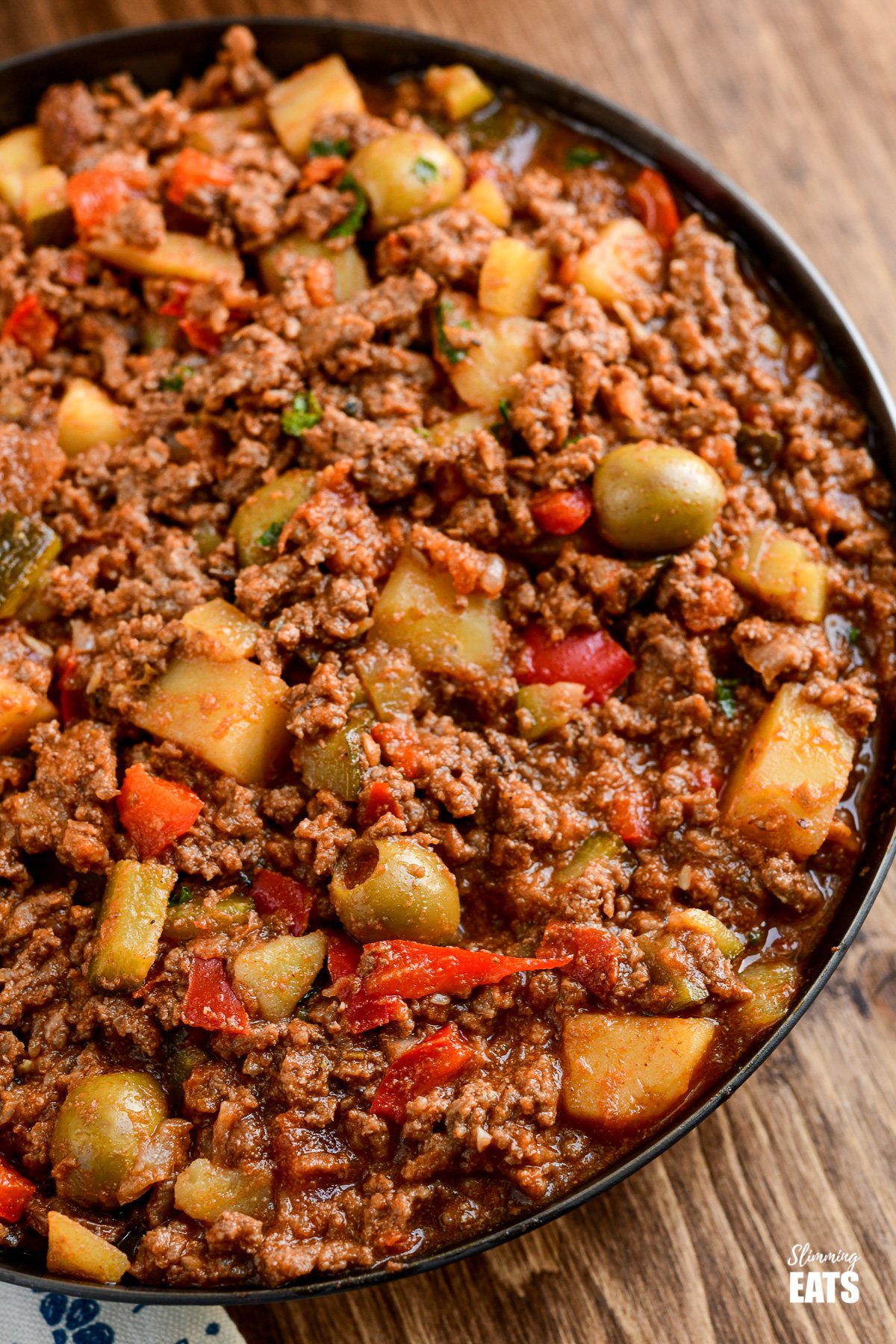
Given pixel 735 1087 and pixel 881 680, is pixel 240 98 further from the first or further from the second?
pixel 735 1087

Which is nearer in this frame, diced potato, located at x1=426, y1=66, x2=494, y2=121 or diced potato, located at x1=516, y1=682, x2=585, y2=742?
diced potato, located at x1=516, y1=682, x2=585, y2=742

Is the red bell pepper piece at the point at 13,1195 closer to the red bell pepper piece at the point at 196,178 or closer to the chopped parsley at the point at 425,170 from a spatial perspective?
the red bell pepper piece at the point at 196,178

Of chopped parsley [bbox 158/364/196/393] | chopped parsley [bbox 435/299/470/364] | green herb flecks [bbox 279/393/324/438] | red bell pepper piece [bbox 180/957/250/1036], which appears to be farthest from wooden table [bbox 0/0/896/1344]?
chopped parsley [bbox 158/364/196/393]

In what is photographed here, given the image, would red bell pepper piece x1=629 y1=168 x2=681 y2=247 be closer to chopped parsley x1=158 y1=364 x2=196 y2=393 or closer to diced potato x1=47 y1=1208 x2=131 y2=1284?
chopped parsley x1=158 y1=364 x2=196 y2=393

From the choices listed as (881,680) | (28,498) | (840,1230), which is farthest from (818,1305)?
(28,498)

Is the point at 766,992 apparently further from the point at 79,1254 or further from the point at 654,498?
the point at 79,1254

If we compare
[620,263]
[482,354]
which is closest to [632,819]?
[482,354]

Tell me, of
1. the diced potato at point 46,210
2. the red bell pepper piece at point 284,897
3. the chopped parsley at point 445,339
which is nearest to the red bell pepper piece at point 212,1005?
the red bell pepper piece at point 284,897
